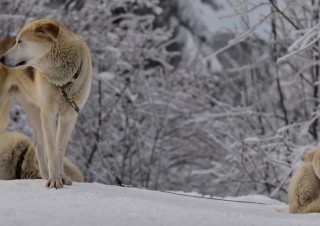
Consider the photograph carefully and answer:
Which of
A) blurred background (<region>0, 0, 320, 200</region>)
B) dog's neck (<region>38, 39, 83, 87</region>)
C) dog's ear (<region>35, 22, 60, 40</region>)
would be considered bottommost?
blurred background (<region>0, 0, 320, 200</region>)

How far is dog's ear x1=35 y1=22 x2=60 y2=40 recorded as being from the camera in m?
5.14

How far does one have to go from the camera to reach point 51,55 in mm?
5246

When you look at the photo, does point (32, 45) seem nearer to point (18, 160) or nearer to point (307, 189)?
point (18, 160)

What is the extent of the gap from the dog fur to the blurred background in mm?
5759

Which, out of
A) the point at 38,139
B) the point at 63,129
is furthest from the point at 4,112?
the point at 63,129

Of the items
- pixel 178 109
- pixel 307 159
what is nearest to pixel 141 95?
pixel 178 109

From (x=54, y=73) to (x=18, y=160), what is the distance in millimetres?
1341

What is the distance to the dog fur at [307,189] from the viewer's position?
17.5 feet

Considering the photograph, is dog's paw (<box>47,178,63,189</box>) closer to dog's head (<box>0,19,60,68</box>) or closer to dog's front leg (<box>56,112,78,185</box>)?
dog's front leg (<box>56,112,78,185</box>)

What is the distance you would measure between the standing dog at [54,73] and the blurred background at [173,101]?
6.52 meters

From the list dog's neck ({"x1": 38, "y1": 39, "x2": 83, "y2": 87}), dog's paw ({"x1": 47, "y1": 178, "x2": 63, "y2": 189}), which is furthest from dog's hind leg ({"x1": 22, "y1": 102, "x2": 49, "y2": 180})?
dog's neck ({"x1": 38, "y1": 39, "x2": 83, "y2": 87})

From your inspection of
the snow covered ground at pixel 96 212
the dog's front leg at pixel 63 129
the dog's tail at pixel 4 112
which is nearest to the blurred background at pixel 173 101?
the dog's tail at pixel 4 112

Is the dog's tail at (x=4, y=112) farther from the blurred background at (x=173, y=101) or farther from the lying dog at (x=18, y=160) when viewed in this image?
the blurred background at (x=173, y=101)

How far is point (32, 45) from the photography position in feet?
16.9
